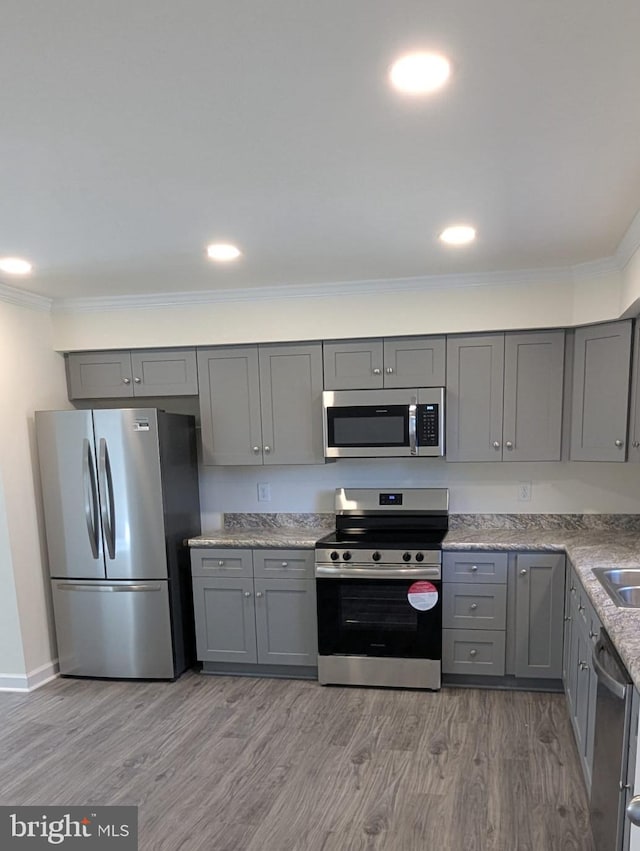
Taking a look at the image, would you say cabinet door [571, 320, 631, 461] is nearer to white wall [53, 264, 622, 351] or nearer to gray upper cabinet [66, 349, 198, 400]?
white wall [53, 264, 622, 351]

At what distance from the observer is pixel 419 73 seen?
1.23 m

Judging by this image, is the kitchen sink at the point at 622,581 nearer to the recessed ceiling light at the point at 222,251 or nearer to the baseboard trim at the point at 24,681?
the recessed ceiling light at the point at 222,251

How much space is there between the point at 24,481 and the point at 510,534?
3094 mm

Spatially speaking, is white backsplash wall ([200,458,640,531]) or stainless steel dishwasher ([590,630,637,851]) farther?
white backsplash wall ([200,458,640,531])

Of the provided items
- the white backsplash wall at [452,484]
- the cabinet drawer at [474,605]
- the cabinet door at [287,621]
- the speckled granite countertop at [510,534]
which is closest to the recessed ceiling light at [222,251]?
the white backsplash wall at [452,484]

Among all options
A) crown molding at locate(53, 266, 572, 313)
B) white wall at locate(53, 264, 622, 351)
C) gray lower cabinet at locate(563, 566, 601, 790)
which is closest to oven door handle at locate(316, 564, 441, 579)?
gray lower cabinet at locate(563, 566, 601, 790)

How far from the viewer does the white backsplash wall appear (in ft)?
10.9

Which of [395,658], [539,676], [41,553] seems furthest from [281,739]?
[41,553]

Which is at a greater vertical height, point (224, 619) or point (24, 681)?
point (224, 619)

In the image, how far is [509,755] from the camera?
8.07ft

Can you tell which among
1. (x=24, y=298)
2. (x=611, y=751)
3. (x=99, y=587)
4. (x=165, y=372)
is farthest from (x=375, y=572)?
(x=24, y=298)

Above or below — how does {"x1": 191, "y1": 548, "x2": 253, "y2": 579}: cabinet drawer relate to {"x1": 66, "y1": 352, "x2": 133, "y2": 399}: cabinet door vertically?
below

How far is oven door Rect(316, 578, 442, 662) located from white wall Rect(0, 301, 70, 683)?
1.83 m

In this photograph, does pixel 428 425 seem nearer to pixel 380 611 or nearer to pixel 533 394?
pixel 533 394
